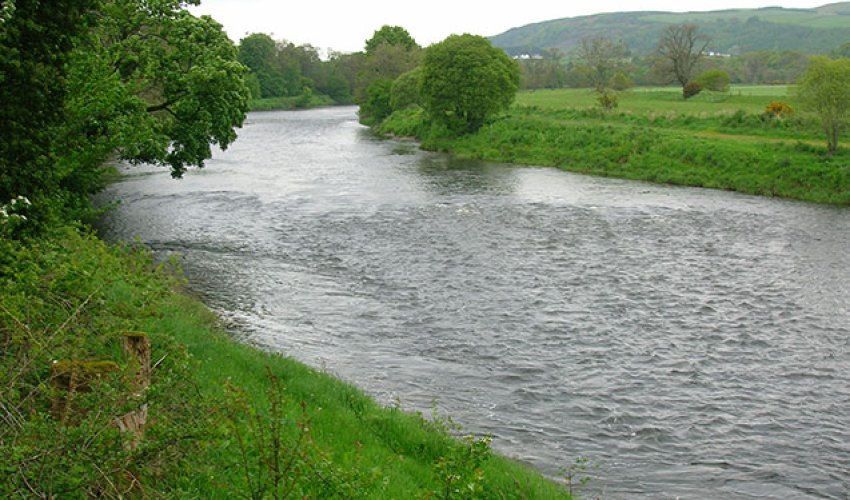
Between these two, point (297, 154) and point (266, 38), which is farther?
point (266, 38)

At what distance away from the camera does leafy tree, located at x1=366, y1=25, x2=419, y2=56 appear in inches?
5089

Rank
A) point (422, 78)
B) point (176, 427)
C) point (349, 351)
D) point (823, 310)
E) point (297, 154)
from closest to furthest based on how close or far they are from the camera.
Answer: point (176, 427) < point (349, 351) < point (823, 310) < point (297, 154) < point (422, 78)

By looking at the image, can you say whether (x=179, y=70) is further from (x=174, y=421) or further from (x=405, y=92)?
(x=405, y=92)

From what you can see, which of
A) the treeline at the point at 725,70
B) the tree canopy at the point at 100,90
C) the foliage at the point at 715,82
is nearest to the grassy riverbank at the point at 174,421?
the tree canopy at the point at 100,90

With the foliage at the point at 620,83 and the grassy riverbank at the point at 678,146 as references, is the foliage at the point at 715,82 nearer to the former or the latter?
the grassy riverbank at the point at 678,146

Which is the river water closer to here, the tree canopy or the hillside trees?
the tree canopy

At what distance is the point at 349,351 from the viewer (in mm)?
17031

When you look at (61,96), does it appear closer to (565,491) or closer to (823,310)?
(565,491)

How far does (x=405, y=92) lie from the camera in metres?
79.4

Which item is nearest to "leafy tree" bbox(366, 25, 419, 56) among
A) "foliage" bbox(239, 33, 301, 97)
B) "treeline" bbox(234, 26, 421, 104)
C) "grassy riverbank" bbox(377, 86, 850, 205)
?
"treeline" bbox(234, 26, 421, 104)

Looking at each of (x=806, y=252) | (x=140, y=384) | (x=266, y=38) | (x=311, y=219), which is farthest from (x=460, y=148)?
(x=266, y=38)

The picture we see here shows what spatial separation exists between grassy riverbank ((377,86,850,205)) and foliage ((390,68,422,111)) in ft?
37.0

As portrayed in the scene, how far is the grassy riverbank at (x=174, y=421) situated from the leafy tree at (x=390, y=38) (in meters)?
120

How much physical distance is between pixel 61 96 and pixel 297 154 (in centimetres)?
4371
